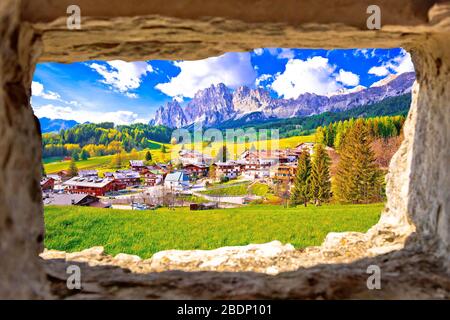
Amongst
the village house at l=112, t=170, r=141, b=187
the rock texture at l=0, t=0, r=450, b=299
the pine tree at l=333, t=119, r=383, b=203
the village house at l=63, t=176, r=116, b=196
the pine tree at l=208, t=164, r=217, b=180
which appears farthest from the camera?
the pine tree at l=208, t=164, r=217, b=180

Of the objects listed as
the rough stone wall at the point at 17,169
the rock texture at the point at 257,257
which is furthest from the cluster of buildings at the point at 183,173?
the rough stone wall at the point at 17,169

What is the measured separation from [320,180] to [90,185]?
36.9 ft

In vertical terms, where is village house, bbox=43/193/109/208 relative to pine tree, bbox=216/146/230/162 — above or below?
below

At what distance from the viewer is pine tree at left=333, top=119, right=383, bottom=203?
1566 centimetres

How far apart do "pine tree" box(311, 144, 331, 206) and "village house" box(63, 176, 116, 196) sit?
9773 millimetres

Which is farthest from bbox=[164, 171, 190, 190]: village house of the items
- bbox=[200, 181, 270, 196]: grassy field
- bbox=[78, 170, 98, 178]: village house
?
bbox=[78, 170, 98, 178]: village house

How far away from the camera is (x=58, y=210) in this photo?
1456cm

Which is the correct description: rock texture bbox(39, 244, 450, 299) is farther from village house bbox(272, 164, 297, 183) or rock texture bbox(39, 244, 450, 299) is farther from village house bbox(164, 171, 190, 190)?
village house bbox(272, 164, 297, 183)

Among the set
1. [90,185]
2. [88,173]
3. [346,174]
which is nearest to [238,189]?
[346,174]

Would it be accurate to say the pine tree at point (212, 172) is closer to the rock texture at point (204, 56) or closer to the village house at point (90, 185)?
the village house at point (90, 185)

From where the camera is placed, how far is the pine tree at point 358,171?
15.7 metres
